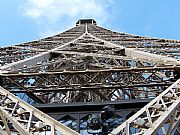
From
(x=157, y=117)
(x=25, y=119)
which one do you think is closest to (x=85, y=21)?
(x=25, y=119)

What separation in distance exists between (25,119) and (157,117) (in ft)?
7.53

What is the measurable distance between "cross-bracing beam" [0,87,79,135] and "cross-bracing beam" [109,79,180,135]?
908mm

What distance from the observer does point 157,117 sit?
7273 millimetres

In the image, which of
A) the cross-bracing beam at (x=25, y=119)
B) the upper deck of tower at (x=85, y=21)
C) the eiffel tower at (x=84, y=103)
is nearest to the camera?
the cross-bracing beam at (x=25, y=119)

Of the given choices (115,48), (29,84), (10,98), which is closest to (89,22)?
(115,48)

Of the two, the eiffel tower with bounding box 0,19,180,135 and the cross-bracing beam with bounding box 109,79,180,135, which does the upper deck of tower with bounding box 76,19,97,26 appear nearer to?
the eiffel tower with bounding box 0,19,180,135

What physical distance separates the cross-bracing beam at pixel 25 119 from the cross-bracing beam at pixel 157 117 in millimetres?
908

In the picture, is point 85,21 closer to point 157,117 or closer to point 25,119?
point 25,119

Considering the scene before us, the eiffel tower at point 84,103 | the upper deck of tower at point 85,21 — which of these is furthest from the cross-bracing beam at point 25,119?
the upper deck of tower at point 85,21

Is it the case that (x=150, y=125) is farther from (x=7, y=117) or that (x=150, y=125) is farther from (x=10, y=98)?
(x=10, y=98)

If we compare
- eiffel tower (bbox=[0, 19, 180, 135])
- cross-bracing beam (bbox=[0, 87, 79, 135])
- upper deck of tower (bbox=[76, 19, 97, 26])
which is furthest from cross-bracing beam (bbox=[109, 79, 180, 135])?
upper deck of tower (bbox=[76, 19, 97, 26])

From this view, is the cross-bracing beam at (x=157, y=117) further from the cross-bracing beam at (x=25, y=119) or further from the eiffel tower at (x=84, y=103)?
the cross-bracing beam at (x=25, y=119)

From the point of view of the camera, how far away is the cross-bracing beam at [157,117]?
6.63 meters

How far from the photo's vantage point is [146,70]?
36.3 feet
